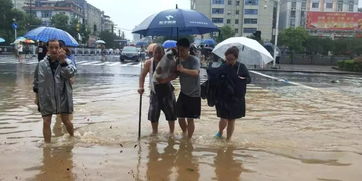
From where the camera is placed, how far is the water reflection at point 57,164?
4.71 metres

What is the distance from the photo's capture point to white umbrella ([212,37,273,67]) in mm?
6922

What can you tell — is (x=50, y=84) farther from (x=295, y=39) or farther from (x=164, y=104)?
(x=295, y=39)

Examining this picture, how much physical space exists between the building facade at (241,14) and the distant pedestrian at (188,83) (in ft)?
332

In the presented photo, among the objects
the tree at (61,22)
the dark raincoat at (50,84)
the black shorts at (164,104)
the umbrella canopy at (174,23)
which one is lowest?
the black shorts at (164,104)

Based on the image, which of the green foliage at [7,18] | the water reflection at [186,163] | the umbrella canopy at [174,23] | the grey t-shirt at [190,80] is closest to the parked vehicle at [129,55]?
the green foliage at [7,18]

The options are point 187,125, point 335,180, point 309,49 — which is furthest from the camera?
point 309,49

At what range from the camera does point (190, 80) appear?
6.21 metres

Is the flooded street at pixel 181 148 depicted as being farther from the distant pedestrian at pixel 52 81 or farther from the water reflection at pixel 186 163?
the distant pedestrian at pixel 52 81

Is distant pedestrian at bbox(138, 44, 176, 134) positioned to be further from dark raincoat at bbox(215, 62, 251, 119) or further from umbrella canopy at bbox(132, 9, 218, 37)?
dark raincoat at bbox(215, 62, 251, 119)

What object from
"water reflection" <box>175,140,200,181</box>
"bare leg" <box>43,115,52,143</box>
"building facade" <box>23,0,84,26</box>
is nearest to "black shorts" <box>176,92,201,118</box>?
"water reflection" <box>175,140,200,181</box>

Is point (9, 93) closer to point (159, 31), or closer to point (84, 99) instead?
point (84, 99)

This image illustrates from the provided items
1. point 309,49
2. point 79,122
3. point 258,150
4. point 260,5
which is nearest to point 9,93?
point 79,122

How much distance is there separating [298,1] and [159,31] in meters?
118

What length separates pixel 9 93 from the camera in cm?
1199
